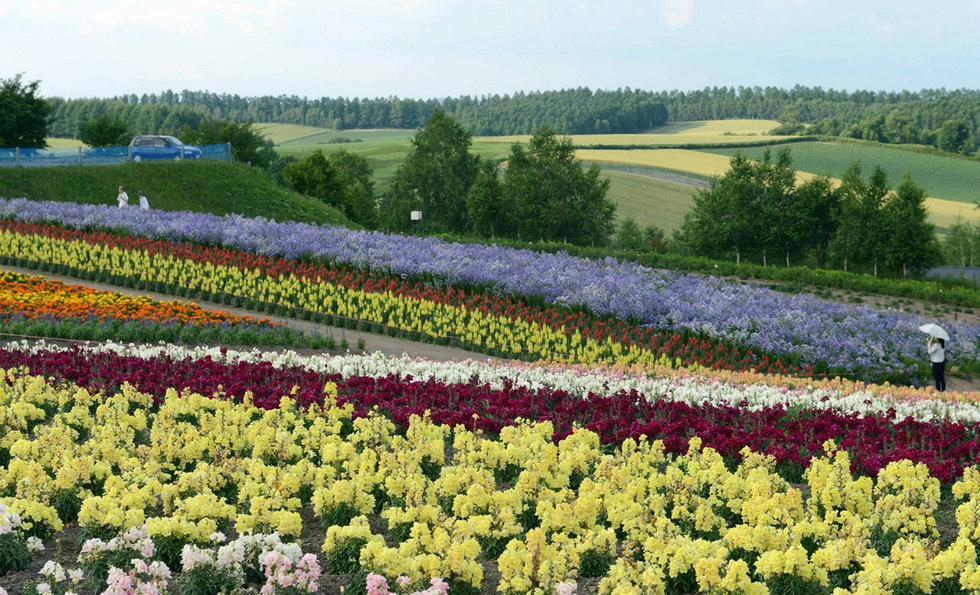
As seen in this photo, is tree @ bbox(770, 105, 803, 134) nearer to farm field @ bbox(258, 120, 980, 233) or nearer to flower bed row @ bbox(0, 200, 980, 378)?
farm field @ bbox(258, 120, 980, 233)

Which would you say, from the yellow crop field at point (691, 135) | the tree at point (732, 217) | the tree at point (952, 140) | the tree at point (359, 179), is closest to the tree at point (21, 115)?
the tree at point (359, 179)

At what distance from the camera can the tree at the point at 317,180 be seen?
58219 mm

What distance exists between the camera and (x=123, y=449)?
28.1ft

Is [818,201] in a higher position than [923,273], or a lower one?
higher

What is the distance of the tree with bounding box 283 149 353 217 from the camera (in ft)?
191

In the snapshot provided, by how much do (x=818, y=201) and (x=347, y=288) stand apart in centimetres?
3014

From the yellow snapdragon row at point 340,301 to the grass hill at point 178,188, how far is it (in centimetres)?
1171

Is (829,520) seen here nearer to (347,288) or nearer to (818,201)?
(347,288)

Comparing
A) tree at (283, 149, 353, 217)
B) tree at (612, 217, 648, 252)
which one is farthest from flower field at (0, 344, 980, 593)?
tree at (283, 149, 353, 217)

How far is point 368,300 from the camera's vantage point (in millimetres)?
20188

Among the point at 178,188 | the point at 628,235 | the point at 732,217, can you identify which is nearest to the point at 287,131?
the point at 628,235

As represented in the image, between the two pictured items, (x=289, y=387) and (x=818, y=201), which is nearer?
(x=289, y=387)

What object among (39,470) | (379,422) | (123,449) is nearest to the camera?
(39,470)

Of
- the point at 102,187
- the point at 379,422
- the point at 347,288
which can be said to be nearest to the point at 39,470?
the point at 379,422
